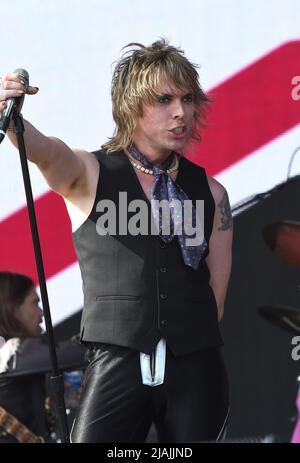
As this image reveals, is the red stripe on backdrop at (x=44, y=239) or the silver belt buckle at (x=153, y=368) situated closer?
the silver belt buckle at (x=153, y=368)

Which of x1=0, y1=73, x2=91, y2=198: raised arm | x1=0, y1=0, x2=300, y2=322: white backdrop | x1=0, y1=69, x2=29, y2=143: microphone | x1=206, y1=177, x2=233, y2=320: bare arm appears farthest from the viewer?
x1=0, y1=0, x2=300, y2=322: white backdrop

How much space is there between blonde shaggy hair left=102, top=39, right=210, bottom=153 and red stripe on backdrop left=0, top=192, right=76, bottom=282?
3.42 ft

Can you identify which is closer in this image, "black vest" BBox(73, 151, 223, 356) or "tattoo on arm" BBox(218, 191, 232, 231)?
"black vest" BBox(73, 151, 223, 356)

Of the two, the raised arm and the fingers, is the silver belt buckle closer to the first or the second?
the raised arm

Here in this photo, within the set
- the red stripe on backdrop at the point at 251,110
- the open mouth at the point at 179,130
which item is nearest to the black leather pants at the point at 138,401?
the open mouth at the point at 179,130

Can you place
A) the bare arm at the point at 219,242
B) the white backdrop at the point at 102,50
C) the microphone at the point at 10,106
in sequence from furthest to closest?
1. the white backdrop at the point at 102,50
2. the bare arm at the point at 219,242
3. the microphone at the point at 10,106

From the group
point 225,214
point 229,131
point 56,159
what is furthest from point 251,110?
point 56,159

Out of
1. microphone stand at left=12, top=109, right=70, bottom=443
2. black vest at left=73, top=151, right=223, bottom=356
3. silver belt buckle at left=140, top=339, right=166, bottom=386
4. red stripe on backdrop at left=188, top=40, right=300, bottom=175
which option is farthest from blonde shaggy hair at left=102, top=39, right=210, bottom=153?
red stripe on backdrop at left=188, top=40, right=300, bottom=175

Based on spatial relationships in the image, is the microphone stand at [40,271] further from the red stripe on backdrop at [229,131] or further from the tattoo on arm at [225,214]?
the red stripe on backdrop at [229,131]

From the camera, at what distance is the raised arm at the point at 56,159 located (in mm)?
2332

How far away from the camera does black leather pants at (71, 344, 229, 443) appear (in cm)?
→ 237

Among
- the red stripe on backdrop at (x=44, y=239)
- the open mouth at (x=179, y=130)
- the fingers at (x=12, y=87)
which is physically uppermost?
the fingers at (x=12, y=87)

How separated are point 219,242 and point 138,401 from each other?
0.54 meters
